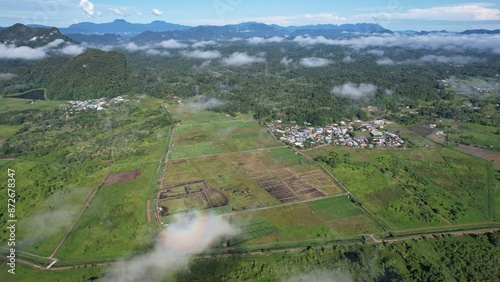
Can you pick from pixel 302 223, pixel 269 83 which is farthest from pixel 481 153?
pixel 269 83

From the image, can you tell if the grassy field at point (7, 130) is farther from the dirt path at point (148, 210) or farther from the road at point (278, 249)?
the road at point (278, 249)

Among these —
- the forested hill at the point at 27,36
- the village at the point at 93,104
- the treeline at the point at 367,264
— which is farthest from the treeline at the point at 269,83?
the treeline at the point at 367,264

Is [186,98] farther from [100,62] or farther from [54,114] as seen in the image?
[100,62]

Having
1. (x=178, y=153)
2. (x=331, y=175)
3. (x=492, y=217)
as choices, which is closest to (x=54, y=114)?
(x=178, y=153)

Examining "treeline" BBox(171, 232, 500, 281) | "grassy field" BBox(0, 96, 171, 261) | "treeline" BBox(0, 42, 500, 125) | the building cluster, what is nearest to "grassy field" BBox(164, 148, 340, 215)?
"grassy field" BBox(0, 96, 171, 261)

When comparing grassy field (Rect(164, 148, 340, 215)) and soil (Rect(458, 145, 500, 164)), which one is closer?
grassy field (Rect(164, 148, 340, 215))

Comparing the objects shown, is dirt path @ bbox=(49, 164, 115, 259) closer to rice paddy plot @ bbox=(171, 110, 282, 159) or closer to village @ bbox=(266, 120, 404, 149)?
rice paddy plot @ bbox=(171, 110, 282, 159)
